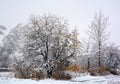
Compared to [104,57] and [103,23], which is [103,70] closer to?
[104,57]

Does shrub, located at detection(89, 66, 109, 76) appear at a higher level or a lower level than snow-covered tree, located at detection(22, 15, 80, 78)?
lower

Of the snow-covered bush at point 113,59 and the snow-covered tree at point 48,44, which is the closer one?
the snow-covered tree at point 48,44

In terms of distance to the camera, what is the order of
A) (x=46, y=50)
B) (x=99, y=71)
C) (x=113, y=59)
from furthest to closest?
(x=113, y=59), (x=99, y=71), (x=46, y=50)

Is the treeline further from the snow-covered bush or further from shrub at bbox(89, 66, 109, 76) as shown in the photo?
the snow-covered bush

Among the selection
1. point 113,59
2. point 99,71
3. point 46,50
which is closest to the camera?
point 46,50

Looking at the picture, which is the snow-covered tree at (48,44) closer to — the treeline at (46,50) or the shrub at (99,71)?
the treeline at (46,50)

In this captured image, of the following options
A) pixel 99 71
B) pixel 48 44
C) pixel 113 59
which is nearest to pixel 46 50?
pixel 48 44

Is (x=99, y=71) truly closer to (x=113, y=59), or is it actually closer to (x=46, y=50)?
(x=113, y=59)

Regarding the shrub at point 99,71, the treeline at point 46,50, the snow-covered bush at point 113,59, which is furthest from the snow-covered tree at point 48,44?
the snow-covered bush at point 113,59

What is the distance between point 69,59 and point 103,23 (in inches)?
672

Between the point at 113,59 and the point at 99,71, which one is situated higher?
the point at 113,59

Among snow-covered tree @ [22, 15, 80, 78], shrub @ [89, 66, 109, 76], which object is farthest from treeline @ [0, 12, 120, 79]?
shrub @ [89, 66, 109, 76]

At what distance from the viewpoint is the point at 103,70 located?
3969cm

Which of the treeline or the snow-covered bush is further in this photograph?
the snow-covered bush
